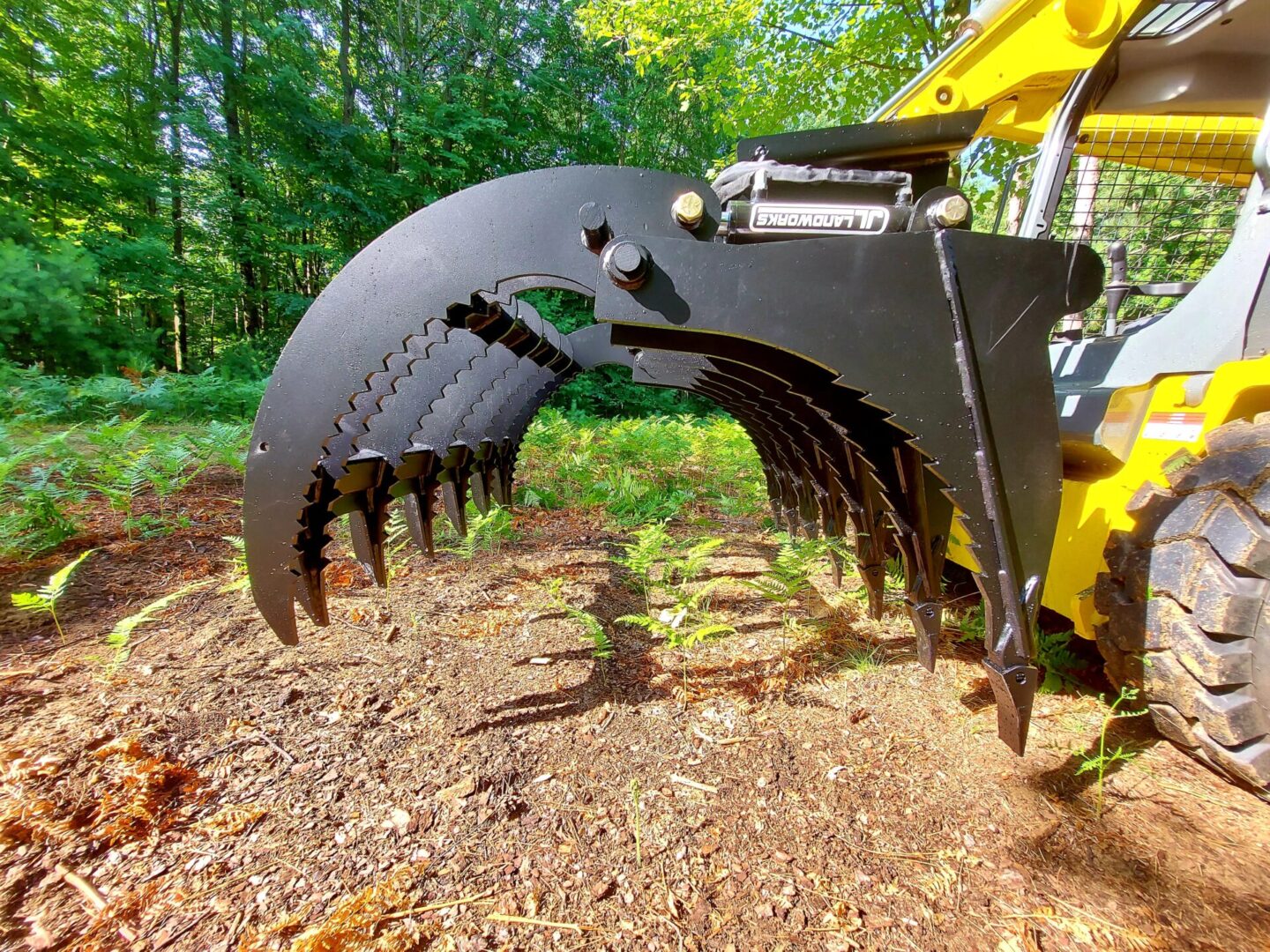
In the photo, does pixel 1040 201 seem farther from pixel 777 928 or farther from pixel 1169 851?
pixel 777 928

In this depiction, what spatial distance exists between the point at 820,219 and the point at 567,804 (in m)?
1.51

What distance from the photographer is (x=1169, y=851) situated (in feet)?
4.27

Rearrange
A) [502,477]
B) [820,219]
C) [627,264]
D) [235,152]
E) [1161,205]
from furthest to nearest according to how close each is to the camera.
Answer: [235,152] < [502,477] < [1161,205] < [820,219] < [627,264]

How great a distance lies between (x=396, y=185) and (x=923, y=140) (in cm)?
1145

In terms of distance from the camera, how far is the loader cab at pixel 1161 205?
59.5 inches

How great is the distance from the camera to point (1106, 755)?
1.62m

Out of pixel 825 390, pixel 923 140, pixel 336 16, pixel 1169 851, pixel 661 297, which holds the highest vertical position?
pixel 336 16

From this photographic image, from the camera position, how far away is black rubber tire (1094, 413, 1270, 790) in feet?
4.17

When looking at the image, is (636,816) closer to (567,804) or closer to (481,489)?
(567,804)

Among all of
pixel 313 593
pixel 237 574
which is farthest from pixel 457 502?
pixel 313 593

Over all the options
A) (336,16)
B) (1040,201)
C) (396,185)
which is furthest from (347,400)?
(336,16)

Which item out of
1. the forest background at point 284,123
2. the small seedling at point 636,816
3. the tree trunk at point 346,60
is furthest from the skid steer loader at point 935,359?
the tree trunk at point 346,60

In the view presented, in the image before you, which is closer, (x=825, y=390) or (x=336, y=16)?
Answer: (x=825, y=390)

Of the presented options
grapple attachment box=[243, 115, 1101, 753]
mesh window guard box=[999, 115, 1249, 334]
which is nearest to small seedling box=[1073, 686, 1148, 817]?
grapple attachment box=[243, 115, 1101, 753]
